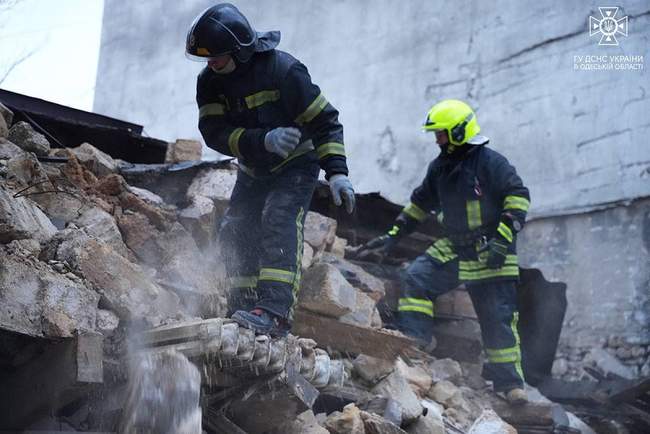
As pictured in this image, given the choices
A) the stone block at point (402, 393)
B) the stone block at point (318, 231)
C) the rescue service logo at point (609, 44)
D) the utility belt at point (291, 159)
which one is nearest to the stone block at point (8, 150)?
the utility belt at point (291, 159)

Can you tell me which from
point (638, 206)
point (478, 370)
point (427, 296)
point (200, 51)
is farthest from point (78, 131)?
point (638, 206)

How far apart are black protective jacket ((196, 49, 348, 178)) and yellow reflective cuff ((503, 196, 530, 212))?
2.15 m

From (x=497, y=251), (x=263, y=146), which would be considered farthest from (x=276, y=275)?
(x=497, y=251)

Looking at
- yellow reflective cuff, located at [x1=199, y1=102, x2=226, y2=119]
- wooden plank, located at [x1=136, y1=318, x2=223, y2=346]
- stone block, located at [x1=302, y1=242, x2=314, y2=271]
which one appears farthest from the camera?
stone block, located at [x1=302, y1=242, x2=314, y2=271]

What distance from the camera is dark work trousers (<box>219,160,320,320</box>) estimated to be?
149 inches

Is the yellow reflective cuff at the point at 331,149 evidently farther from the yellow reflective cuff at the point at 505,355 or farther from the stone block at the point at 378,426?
the yellow reflective cuff at the point at 505,355

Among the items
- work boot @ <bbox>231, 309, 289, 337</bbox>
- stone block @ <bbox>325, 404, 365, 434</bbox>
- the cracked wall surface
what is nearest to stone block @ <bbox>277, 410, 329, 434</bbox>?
stone block @ <bbox>325, 404, 365, 434</bbox>

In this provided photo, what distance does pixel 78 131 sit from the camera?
5.73 m

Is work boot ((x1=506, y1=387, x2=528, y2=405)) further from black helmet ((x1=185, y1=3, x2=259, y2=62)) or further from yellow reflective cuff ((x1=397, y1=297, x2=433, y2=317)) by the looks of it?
black helmet ((x1=185, y1=3, x2=259, y2=62))

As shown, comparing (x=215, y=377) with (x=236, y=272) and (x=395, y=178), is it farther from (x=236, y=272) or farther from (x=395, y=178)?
(x=395, y=178)

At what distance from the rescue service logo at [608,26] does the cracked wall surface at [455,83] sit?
8 cm

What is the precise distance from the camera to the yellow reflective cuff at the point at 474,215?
5.80 metres

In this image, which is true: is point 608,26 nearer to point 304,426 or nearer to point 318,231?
point 318,231

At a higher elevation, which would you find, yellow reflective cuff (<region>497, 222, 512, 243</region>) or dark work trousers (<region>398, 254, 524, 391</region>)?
yellow reflective cuff (<region>497, 222, 512, 243</region>)
